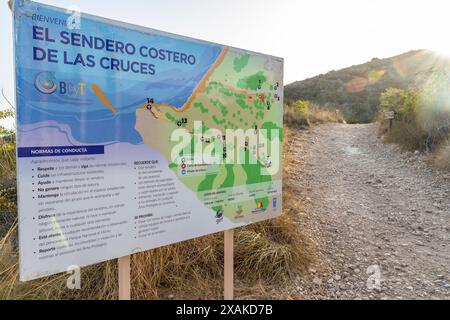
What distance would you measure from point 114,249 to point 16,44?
1.29 m

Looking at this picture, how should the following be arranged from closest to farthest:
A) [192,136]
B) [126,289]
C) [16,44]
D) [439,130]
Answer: [16,44], [126,289], [192,136], [439,130]

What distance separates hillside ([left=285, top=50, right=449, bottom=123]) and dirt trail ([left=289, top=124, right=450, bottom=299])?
63.0 ft

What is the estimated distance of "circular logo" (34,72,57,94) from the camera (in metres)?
1.76

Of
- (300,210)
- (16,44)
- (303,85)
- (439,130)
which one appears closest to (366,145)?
(439,130)

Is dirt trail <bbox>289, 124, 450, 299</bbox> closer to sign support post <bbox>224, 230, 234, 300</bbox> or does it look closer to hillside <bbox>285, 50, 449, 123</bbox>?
sign support post <bbox>224, 230, 234, 300</bbox>

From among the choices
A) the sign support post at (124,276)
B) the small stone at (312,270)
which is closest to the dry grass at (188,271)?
the small stone at (312,270)

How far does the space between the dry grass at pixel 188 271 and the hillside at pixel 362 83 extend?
2429 centimetres

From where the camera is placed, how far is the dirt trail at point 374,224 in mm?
3408

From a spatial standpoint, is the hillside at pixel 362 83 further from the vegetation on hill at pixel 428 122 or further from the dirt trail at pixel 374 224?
the dirt trail at pixel 374 224

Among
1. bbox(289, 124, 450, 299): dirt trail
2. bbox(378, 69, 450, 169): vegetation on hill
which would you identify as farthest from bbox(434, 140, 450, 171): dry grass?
bbox(289, 124, 450, 299): dirt trail

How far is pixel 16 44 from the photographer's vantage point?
1695 mm

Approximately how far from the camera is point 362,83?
36.3 metres

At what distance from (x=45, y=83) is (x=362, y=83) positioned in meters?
39.1

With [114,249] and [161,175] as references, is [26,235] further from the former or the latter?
[161,175]
